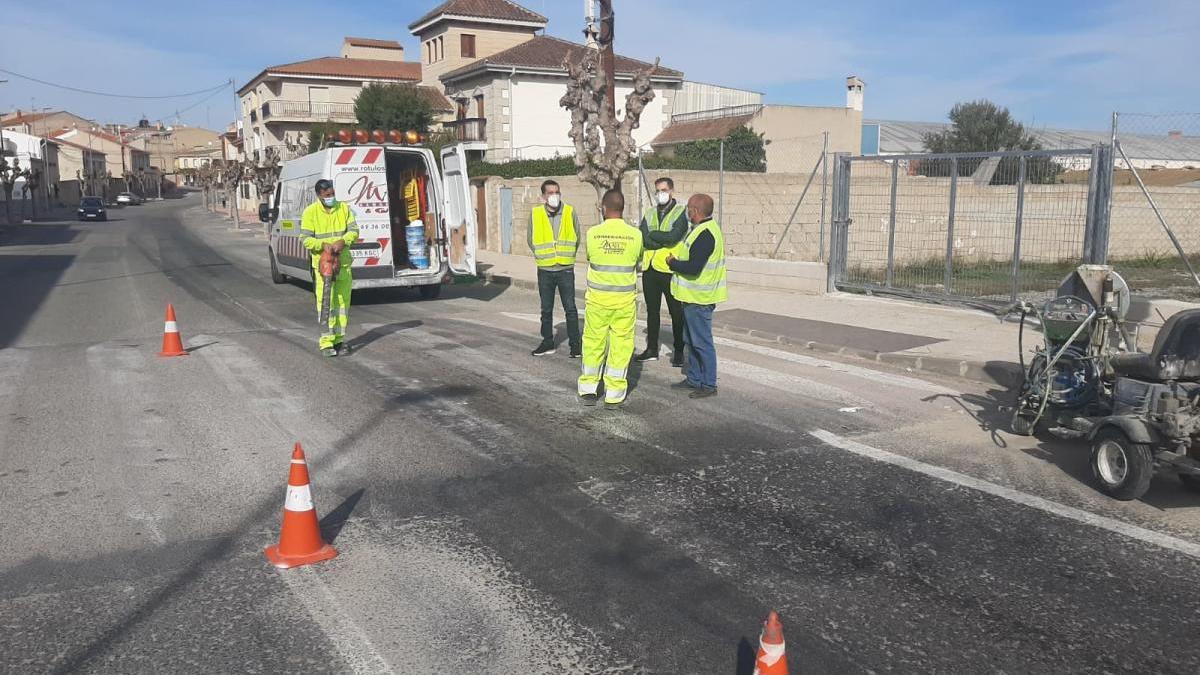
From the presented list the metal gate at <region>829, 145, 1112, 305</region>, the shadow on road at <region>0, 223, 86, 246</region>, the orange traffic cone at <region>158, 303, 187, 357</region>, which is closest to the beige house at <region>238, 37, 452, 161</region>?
the shadow on road at <region>0, 223, 86, 246</region>

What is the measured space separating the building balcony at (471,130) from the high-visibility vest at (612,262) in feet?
125

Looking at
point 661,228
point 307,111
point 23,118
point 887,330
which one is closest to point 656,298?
point 661,228

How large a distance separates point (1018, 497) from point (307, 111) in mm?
66911

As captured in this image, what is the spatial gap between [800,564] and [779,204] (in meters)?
16.6

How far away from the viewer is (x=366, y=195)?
13664 millimetres

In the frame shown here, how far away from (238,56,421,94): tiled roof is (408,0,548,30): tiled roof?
1469 centimetres

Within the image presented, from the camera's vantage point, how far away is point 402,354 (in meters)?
9.94

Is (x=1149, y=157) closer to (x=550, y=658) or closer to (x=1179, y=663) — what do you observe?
(x=1179, y=663)

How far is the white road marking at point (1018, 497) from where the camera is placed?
466 centimetres

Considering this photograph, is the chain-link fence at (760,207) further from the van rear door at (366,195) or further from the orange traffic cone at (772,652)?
the orange traffic cone at (772,652)

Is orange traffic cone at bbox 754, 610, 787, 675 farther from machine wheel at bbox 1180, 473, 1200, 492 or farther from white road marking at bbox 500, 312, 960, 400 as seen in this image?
white road marking at bbox 500, 312, 960, 400

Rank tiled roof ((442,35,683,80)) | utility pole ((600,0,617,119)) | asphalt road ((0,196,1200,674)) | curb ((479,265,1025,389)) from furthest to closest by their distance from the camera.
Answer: tiled roof ((442,35,683,80)), utility pole ((600,0,617,119)), curb ((479,265,1025,389)), asphalt road ((0,196,1200,674))

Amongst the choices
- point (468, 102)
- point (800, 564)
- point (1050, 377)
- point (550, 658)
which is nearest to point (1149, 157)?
point (1050, 377)

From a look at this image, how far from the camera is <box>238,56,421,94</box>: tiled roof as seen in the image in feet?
216
